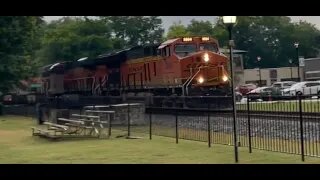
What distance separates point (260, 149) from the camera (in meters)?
10.9

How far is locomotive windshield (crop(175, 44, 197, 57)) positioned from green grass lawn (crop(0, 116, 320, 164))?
33.6 feet

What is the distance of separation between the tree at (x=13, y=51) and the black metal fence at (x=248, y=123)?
48.7 ft

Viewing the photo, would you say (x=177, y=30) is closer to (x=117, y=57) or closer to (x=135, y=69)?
(x=117, y=57)

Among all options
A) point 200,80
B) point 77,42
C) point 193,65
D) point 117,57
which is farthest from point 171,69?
point 77,42

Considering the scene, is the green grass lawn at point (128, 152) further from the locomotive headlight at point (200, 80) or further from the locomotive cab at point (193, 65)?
the locomotive headlight at point (200, 80)

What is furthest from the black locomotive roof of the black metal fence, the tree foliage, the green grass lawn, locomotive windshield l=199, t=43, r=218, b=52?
the tree foliage

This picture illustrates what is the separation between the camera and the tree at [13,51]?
34.1 meters

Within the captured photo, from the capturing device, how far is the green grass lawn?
9695 mm

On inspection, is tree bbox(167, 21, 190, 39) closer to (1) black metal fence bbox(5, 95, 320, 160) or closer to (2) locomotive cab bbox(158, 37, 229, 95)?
(2) locomotive cab bbox(158, 37, 229, 95)

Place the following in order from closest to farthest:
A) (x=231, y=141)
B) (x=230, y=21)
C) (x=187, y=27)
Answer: (x=230, y=21) → (x=231, y=141) → (x=187, y=27)
